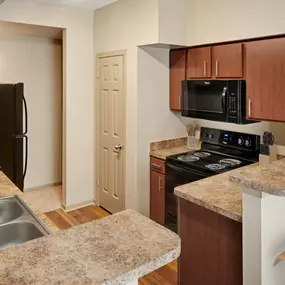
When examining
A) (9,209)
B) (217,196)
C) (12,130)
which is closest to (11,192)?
(9,209)

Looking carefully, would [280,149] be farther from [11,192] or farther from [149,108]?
[11,192]

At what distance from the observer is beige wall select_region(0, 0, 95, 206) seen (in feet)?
12.3

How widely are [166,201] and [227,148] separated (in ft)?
2.94

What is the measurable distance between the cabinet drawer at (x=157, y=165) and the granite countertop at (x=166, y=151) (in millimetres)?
44

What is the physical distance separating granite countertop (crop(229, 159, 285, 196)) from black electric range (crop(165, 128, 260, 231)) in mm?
1184

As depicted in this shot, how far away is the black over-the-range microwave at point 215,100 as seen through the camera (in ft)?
9.53

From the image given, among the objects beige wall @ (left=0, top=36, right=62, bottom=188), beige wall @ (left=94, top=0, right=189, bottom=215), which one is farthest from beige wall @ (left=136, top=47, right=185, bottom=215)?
beige wall @ (left=0, top=36, right=62, bottom=188)

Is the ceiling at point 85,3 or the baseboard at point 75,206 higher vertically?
the ceiling at point 85,3

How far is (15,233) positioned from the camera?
155 cm

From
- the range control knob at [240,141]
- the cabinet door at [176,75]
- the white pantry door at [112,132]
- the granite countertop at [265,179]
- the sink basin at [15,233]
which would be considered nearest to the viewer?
the granite countertop at [265,179]

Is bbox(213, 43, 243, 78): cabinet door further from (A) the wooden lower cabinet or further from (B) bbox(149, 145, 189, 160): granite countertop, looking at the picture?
(A) the wooden lower cabinet

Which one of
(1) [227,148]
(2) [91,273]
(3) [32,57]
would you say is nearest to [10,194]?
(2) [91,273]

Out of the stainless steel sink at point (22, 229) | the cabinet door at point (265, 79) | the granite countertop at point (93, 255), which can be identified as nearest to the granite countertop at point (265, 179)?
the granite countertop at point (93, 255)

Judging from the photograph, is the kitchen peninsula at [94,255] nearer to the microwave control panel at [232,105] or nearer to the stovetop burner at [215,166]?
the stovetop burner at [215,166]
